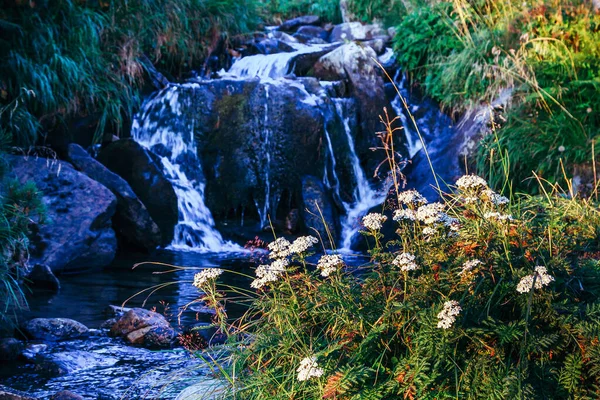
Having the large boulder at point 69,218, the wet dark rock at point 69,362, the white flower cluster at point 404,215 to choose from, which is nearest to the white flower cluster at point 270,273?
the white flower cluster at point 404,215

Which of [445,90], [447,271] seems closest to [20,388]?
[447,271]

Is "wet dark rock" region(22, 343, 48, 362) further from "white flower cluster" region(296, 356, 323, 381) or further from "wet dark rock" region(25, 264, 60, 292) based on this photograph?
"white flower cluster" region(296, 356, 323, 381)

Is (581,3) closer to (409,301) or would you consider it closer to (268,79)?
(268,79)

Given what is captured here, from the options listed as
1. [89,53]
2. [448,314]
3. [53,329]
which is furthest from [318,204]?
[448,314]

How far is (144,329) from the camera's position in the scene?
187 inches

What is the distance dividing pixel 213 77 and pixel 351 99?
2.30m

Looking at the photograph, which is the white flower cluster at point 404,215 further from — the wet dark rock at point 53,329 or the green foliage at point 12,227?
the wet dark rock at point 53,329

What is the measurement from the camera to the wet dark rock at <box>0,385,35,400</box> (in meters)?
3.42

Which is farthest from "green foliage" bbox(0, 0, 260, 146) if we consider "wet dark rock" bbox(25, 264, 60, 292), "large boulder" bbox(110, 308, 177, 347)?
"large boulder" bbox(110, 308, 177, 347)

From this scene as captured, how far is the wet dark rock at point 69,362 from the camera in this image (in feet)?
13.7

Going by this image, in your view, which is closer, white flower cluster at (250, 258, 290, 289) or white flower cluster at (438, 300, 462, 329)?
white flower cluster at (438, 300, 462, 329)

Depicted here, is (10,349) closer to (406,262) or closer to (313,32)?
(406,262)

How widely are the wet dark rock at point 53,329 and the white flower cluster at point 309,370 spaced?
316 cm

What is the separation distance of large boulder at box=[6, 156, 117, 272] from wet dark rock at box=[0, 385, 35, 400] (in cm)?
337
